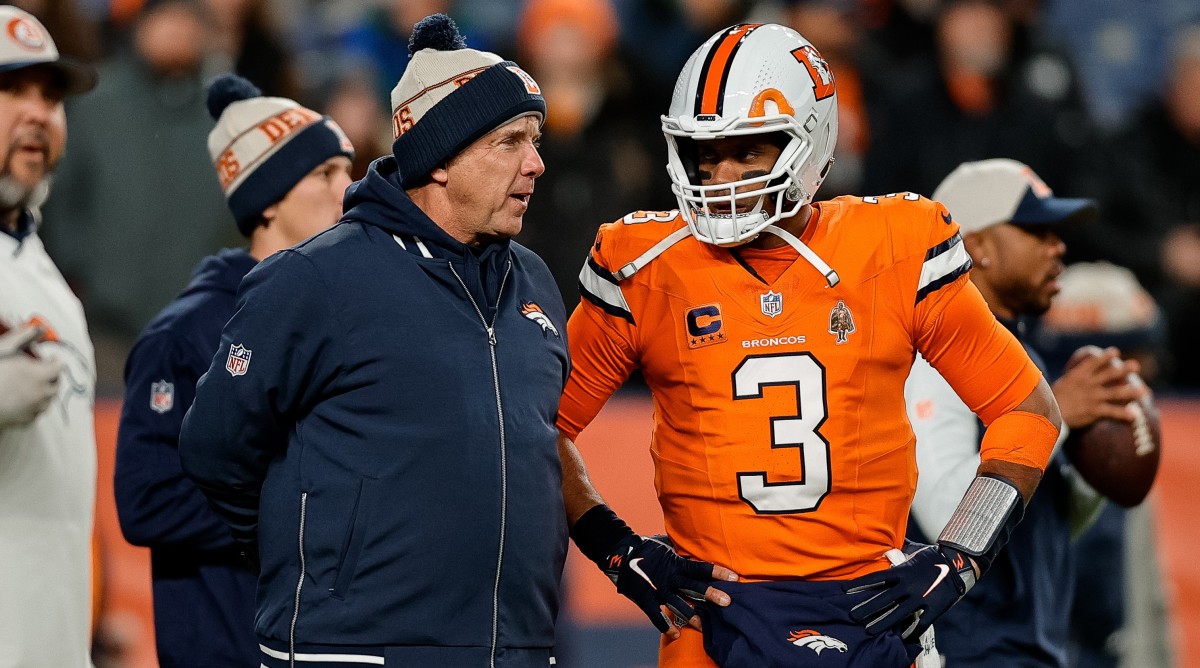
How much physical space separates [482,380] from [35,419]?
0.95 meters

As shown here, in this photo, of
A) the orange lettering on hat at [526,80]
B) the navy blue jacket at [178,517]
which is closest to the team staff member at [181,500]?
the navy blue jacket at [178,517]

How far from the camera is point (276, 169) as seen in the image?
13.4 ft

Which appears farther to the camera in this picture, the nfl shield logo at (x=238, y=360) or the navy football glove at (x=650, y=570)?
the navy football glove at (x=650, y=570)

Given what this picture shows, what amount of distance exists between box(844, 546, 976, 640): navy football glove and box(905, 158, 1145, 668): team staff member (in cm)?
76

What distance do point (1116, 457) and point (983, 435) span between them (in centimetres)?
44

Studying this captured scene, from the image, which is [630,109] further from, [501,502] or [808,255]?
[501,502]

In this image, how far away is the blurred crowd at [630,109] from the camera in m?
6.83

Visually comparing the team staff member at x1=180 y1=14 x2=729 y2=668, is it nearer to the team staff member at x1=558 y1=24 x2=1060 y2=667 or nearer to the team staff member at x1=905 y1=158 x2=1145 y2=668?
the team staff member at x1=558 y1=24 x2=1060 y2=667

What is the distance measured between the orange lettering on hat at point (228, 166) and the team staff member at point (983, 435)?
1.88 metres

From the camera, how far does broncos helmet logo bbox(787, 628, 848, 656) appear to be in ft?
10.0

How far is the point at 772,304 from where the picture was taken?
3.22m

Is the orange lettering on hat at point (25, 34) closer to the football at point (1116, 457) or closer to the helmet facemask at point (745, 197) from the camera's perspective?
the helmet facemask at point (745, 197)

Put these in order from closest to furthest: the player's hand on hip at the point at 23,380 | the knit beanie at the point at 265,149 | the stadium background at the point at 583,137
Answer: the player's hand on hip at the point at 23,380 < the knit beanie at the point at 265,149 < the stadium background at the point at 583,137

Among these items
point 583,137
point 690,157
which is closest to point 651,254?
point 690,157
